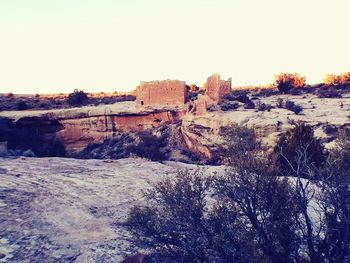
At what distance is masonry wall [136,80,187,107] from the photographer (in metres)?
24.4

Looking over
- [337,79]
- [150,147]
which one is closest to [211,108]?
[150,147]

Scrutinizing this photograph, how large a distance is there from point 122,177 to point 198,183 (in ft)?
18.2

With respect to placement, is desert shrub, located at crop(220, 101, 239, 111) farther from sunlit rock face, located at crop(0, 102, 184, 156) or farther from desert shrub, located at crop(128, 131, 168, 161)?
sunlit rock face, located at crop(0, 102, 184, 156)

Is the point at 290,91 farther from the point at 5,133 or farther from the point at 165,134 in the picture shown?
the point at 5,133

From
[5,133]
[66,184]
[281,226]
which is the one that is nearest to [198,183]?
[281,226]

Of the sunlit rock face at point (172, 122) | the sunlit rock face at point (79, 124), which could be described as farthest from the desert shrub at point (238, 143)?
the sunlit rock face at point (79, 124)

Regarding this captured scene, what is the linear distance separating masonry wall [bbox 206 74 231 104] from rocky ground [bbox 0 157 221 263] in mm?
11410

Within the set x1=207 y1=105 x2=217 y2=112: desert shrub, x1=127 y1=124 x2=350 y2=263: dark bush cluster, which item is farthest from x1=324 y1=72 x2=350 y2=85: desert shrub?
x1=127 y1=124 x2=350 y2=263: dark bush cluster

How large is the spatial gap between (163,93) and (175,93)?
79 centimetres

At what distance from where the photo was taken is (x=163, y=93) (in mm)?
24688

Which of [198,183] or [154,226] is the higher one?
[198,183]

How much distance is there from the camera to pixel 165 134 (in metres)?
24.2

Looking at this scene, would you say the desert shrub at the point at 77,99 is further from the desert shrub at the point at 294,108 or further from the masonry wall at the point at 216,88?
the desert shrub at the point at 294,108

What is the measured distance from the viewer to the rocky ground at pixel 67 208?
634 cm
